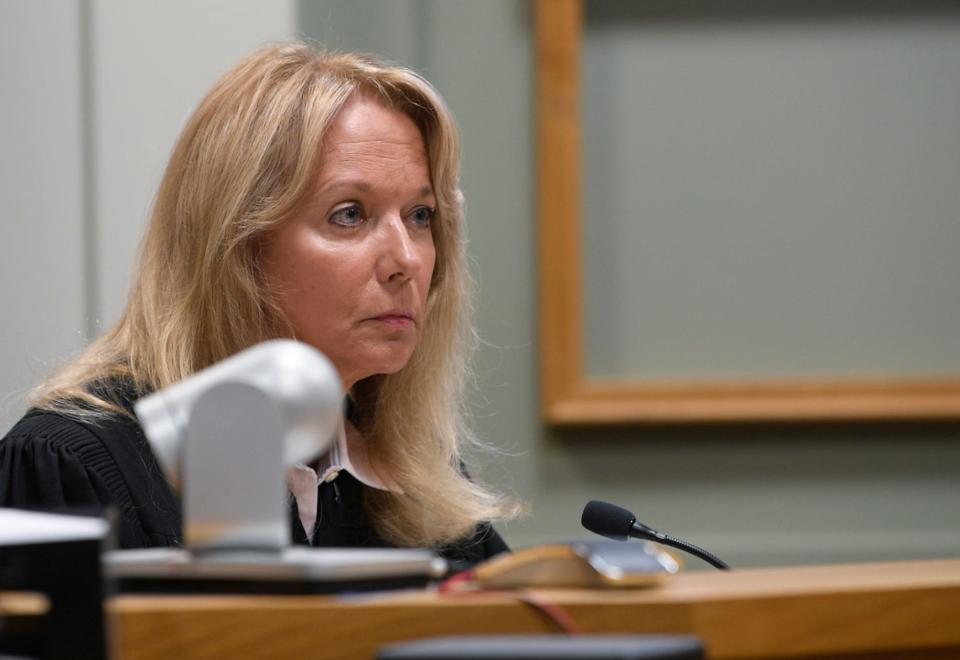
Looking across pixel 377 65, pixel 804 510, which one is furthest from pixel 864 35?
pixel 377 65

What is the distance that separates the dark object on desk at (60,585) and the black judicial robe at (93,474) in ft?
2.62

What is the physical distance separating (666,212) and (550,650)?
2082 millimetres

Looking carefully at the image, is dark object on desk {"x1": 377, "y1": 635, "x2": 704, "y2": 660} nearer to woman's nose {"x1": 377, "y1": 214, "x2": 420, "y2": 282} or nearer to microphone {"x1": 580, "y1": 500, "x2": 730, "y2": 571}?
microphone {"x1": 580, "y1": 500, "x2": 730, "y2": 571}

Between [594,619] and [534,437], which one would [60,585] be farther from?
[534,437]

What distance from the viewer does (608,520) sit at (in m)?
1.55

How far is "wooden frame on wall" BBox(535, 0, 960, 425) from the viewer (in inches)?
104

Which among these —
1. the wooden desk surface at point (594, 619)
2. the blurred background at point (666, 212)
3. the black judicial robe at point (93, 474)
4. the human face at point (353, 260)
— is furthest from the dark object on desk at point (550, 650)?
the blurred background at point (666, 212)

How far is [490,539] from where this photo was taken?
222 centimetres

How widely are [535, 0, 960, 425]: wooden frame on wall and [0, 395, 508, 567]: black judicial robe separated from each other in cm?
102

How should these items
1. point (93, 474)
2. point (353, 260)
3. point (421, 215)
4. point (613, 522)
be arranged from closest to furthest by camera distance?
point (613, 522) < point (93, 474) < point (353, 260) < point (421, 215)

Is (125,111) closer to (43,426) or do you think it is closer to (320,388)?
(43,426)

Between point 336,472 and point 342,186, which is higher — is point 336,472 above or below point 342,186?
below

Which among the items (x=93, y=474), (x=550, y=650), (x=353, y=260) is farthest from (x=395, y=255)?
(x=550, y=650)

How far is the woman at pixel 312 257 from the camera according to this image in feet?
6.44
